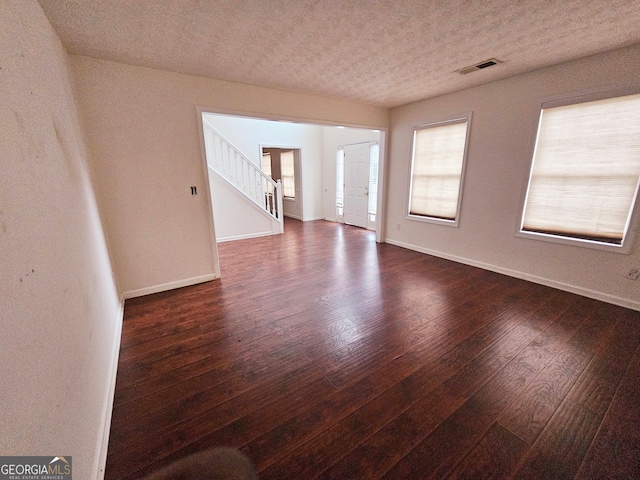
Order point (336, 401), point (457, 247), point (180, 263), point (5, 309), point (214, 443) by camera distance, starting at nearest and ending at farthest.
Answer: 1. point (5, 309)
2. point (214, 443)
3. point (336, 401)
4. point (180, 263)
5. point (457, 247)

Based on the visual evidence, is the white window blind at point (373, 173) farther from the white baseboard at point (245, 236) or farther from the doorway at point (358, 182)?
the white baseboard at point (245, 236)

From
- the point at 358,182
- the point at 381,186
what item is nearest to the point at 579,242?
the point at 381,186

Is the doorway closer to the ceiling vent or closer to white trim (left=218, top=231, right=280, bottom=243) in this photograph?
white trim (left=218, top=231, right=280, bottom=243)

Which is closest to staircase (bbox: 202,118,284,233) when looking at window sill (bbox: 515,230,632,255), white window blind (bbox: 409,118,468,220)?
white window blind (bbox: 409,118,468,220)

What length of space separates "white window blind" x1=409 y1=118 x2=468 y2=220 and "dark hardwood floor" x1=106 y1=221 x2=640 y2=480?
1.59m

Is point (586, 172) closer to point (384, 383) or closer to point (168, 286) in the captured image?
point (384, 383)

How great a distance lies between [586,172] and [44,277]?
14.4 ft

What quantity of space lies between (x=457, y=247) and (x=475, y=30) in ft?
9.17

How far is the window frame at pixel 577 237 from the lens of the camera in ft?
8.01

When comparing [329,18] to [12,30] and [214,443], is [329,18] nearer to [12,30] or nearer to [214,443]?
[12,30]

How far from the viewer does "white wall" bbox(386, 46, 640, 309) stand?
255 cm

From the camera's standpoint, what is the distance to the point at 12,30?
1151mm

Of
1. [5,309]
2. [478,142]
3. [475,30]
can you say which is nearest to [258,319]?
[5,309]

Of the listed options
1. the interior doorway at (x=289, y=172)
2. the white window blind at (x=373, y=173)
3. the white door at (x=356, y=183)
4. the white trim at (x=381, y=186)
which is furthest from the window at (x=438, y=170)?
the interior doorway at (x=289, y=172)
